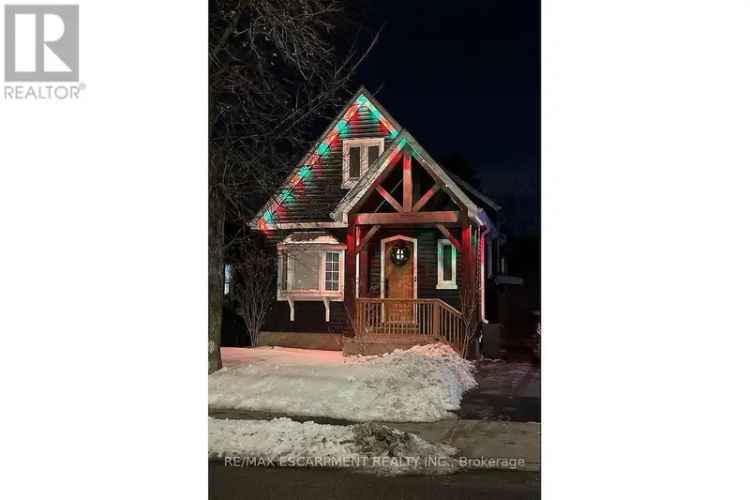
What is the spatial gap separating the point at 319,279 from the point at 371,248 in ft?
1.36

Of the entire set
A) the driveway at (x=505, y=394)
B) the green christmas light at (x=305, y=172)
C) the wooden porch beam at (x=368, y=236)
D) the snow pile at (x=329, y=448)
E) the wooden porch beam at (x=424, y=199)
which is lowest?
the snow pile at (x=329, y=448)

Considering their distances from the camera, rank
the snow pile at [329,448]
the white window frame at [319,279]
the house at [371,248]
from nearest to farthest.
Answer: the snow pile at [329,448] → the house at [371,248] → the white window frame at [319,279]

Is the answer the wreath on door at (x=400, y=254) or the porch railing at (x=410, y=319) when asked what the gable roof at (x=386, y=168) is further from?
the porch railing at (x=410, y=319)

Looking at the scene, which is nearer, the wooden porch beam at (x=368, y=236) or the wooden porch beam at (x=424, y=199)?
the wooden porch beam at (x=424, y=199)

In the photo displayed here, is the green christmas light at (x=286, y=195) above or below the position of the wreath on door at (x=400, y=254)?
above

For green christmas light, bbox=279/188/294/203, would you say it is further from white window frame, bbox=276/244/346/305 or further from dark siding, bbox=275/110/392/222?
white window frame, bbox=276/244/346/305

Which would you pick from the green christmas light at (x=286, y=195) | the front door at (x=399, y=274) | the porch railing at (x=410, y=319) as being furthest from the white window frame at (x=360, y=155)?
the porch railing at (x=410, y=319)

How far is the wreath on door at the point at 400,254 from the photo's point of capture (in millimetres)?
3572

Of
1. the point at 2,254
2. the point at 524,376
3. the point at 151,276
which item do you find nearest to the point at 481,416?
the point at 524,376

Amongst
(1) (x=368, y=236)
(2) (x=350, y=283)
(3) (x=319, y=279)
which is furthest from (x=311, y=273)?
(1) (x=368, y=236)

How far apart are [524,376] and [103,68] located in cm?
284

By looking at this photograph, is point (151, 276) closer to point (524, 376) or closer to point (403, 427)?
point (403, 427)

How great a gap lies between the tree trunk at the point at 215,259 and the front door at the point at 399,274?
104 cm

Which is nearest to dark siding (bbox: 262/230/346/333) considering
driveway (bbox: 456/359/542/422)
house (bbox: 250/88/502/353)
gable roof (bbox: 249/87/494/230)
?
house (bbox: 250/88/502/353)
